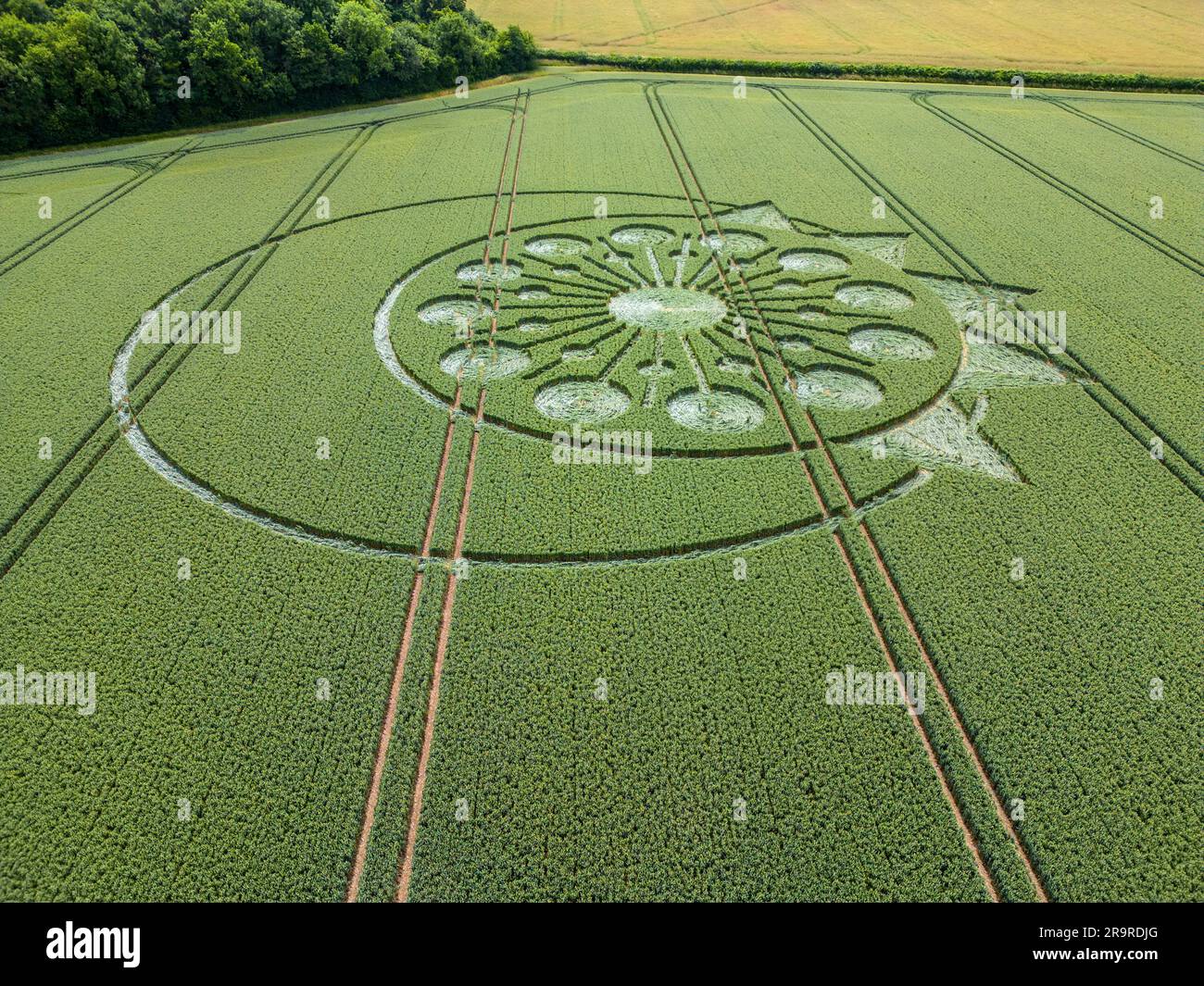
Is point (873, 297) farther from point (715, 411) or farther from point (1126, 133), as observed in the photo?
point (1126, 133)

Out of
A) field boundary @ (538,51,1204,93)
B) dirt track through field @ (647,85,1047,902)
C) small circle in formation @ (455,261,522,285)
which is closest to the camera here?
dirt track through field @ (647,85,1047,902)

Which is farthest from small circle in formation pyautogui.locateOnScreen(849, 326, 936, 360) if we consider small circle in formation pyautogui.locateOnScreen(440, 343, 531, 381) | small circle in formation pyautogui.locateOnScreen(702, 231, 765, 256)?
small circle in formation pyautogui.locateOnScreen(440, 343, 531, 381)

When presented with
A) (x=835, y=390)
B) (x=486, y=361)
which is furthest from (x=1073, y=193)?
(x=486, y=361)

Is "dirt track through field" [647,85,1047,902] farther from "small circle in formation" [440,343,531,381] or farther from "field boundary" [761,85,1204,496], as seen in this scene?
"field boundary" [761,85,1204,496]

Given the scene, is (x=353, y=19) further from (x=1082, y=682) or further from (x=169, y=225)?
(x=1082, y=682)

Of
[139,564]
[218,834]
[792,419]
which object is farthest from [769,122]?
[218,834]

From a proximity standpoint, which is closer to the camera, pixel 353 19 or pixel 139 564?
pixel 139 564
